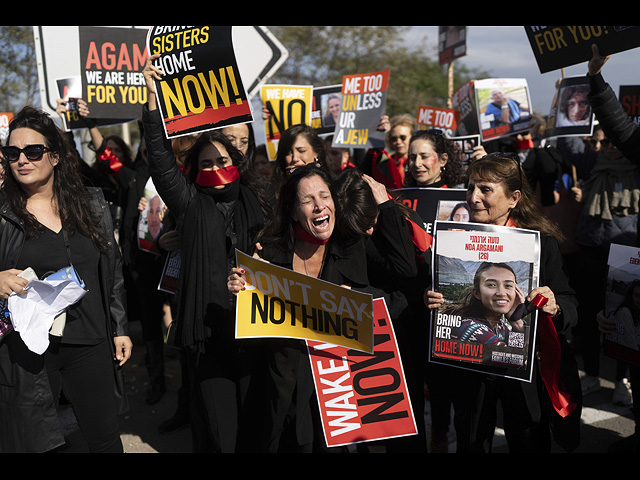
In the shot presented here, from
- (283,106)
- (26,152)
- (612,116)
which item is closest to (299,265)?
(26,152)

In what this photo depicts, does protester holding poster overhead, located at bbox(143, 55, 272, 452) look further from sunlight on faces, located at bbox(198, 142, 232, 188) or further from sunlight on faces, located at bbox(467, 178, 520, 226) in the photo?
sunlight on faces, located at bbox(467, 178, 520, 226)

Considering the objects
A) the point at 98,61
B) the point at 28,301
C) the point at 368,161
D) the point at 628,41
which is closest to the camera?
the point at 28,301

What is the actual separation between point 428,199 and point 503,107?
232cm

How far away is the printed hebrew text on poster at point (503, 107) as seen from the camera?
5.69 metres

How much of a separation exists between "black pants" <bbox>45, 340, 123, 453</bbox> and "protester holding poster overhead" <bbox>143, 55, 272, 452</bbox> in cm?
43

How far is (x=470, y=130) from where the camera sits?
6594mm

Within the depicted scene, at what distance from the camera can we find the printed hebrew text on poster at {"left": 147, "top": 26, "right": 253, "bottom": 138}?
3.35 meters

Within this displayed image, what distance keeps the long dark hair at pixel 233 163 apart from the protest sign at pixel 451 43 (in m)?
10.5

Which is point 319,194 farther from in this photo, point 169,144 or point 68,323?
point 68,323

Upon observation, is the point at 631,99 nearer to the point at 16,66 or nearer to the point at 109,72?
the point at 109,72

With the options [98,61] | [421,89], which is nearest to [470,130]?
[98,61]

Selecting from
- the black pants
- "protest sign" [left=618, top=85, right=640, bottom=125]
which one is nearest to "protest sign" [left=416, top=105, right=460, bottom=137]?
"protest sign" [left=618, top=85, right=640, bottom=125]

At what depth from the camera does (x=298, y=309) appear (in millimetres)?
2785

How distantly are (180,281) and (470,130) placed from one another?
14.2ft
